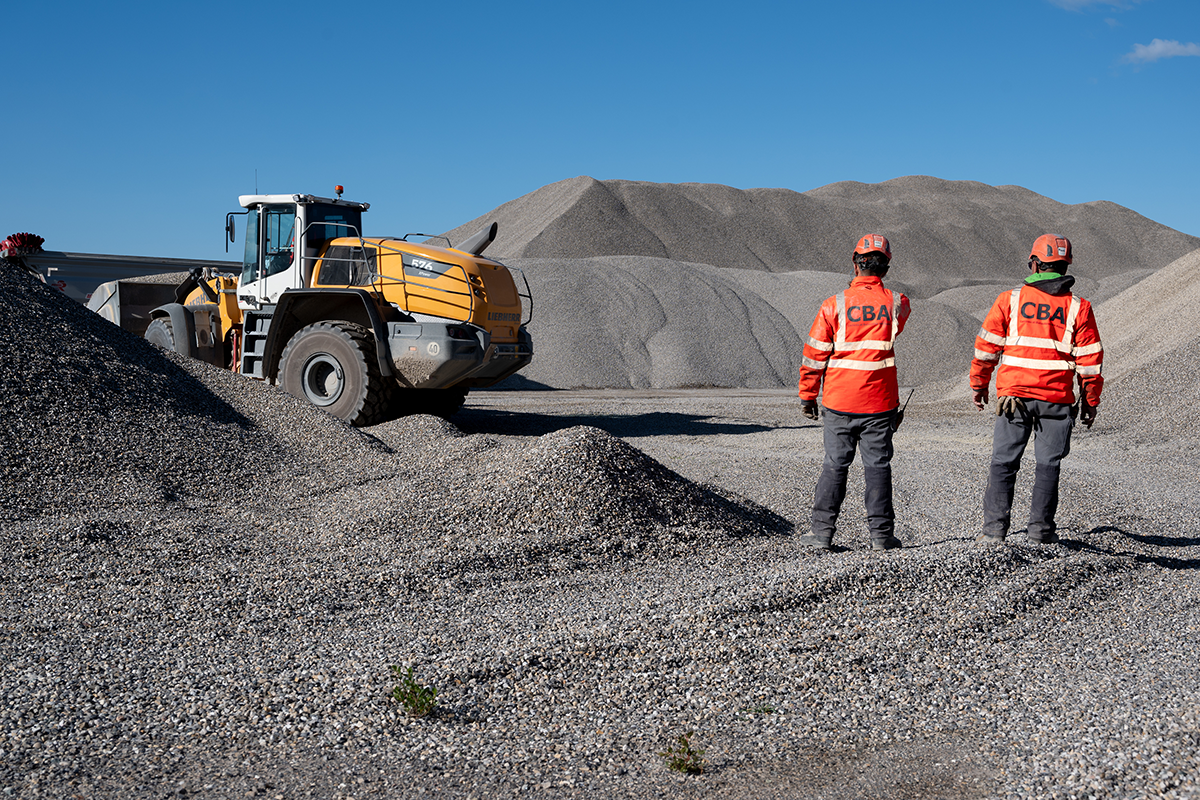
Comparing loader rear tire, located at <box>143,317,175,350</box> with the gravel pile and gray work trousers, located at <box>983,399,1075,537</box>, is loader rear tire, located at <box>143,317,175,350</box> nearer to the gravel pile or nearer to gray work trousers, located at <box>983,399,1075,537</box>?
the gravel pile

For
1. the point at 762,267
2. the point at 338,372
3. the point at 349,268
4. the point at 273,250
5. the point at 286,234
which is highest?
the point at 762,267

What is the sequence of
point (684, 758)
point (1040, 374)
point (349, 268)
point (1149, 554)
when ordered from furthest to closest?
point (349, 268), point (1149, 554), point (1040, 374), point (684, 758)

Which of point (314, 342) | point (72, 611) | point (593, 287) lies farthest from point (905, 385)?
point (72, 611)

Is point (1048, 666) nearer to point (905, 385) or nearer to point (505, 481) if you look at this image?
point (505, 481)

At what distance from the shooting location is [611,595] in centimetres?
503

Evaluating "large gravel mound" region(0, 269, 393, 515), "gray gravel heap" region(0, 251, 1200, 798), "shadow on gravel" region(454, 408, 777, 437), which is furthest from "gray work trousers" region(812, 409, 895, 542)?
"shadow on gravel" region(454, 408, 777, 437)

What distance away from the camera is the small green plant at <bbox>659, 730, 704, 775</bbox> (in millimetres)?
3064

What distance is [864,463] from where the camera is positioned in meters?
5.40

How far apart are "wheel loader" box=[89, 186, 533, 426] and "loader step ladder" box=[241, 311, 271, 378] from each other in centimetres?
2

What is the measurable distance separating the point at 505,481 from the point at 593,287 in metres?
21.6

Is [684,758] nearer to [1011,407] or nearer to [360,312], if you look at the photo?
[1011,407]

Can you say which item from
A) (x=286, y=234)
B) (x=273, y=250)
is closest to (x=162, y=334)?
(x=273, y=250)

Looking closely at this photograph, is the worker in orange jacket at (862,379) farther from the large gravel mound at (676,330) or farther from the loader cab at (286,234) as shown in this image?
the large gravel mound at (676,330)

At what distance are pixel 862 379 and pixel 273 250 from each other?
344 inches
